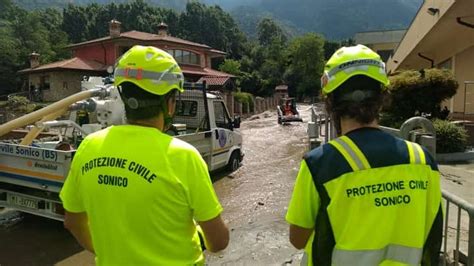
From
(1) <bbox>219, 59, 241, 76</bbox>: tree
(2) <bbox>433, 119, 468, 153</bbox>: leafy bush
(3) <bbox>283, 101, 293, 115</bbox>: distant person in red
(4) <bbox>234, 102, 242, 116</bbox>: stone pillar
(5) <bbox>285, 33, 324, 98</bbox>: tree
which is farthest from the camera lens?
(5) <bbox>285, 33, 324, 98</bbox>: tree

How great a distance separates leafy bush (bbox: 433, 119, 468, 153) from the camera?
33.2 feet

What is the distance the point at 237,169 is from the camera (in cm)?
1211

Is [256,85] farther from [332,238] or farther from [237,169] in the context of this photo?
[332,238]

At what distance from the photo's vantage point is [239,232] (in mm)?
6488

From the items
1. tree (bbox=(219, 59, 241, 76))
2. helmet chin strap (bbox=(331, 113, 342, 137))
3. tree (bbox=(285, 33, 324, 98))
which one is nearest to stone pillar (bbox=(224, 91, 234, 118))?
tree (bbox=(219, 59, 241, 76))

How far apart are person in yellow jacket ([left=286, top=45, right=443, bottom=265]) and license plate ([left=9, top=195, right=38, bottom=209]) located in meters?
5.70

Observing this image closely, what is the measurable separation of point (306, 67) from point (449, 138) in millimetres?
57849

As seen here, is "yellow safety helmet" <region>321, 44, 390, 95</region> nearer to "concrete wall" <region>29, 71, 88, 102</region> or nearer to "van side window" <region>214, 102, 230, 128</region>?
"van side window" <region>214, 102, 230, 128</region>

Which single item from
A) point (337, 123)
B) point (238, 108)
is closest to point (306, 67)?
point (238, 108)

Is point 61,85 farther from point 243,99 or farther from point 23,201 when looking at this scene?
point 23,201

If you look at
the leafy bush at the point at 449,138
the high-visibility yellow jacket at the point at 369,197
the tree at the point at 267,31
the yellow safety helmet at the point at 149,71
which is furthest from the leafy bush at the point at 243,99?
the tree at the point at 267,31

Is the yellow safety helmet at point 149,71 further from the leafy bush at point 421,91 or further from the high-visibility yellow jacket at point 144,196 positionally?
the leafy bush at point 421,91

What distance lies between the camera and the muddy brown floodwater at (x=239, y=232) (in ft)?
18.2

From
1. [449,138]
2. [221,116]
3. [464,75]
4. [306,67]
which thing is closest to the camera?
[449,138]
